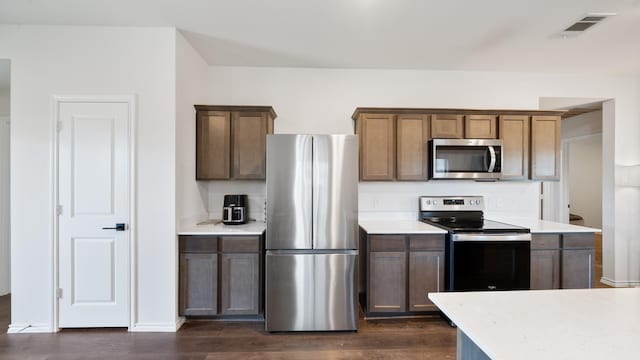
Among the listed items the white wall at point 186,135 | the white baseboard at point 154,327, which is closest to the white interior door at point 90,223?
the white baseboard at point 154,327

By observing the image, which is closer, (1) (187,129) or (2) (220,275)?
(2) (220,275)

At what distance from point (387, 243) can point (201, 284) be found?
1841 millimetres

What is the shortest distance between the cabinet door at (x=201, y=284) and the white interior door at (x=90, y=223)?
522 millimetres

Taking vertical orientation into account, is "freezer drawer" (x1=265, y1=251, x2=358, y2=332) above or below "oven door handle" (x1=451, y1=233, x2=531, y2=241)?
below

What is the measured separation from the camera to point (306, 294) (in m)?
2.64

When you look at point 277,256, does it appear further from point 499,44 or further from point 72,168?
point 499,44

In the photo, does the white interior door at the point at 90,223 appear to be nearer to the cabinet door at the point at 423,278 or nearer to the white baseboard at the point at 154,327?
the white baseboard at the point at 154,327

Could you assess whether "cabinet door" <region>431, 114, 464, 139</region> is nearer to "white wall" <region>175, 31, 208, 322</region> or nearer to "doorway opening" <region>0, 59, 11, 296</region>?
"white wall" <region>175, 31, 208, 322</region>

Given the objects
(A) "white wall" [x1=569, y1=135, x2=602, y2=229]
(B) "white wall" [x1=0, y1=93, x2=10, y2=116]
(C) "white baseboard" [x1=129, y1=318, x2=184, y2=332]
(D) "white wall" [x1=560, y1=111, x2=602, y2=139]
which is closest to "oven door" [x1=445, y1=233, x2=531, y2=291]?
(C) "white baseboard" [x1=129, y1=318, x2=184, y2=332]

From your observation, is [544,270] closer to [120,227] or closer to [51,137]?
[120,227]

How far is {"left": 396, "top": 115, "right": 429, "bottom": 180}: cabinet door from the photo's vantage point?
128 inches

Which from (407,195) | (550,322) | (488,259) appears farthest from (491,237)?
(550,322)

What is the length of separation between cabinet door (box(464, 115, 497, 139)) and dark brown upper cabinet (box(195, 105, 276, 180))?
2.25 meters

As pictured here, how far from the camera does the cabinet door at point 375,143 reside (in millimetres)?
3258
